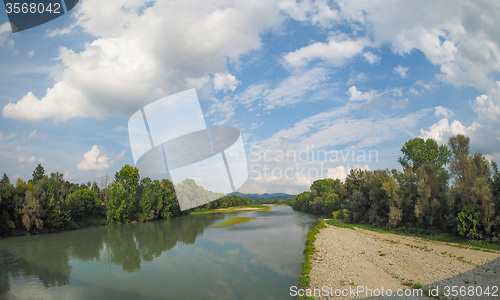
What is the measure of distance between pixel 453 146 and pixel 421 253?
16.1m

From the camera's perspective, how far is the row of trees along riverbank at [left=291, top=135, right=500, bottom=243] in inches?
778

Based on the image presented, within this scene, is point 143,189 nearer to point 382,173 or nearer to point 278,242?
point 278,242

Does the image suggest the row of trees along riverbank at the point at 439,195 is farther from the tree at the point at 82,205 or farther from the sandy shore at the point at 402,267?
the tree at the point at 82,205

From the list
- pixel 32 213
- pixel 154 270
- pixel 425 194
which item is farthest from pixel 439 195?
pixel 32 213

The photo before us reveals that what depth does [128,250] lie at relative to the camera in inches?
966

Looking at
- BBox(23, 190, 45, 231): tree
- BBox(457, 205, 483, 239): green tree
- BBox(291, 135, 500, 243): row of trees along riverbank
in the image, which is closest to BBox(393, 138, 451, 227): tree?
BBox(291, 135, 500, 243): row of trees along riverbank

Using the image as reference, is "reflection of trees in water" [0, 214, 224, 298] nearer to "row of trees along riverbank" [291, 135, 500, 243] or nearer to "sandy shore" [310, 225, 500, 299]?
"sandy shore" [310, 225, 500, 299]

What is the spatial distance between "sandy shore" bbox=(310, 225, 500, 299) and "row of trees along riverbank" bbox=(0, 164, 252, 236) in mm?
40755

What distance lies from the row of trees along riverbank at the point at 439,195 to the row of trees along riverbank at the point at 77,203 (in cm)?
4643

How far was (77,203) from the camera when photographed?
149ft

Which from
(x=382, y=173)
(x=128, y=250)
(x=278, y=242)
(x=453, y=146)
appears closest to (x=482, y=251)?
(x=453, y=146)

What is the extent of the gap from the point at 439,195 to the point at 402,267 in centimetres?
1570

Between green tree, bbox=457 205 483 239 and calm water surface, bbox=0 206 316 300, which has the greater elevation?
green tree, bbox=457 205 483 239

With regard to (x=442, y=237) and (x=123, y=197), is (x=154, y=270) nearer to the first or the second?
(x=442, y=237)
